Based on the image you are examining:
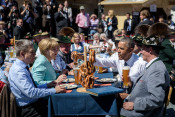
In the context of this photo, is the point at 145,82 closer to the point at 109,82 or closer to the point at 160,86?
the point at 160,86

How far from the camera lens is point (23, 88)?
9.98 feet

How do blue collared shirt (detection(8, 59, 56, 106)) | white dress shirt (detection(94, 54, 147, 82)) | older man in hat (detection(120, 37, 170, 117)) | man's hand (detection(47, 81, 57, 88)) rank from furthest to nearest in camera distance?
white dress shirt (detection(94, 54, 147, 82)) < man's hand (detection(47, 81, 57, 88)) < blue collared shirt (detection(8, 59, 56, 106)) < older man in hat (detection(120, 37, 170, 117))

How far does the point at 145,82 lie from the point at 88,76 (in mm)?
772

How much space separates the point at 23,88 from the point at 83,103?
820 millimetres

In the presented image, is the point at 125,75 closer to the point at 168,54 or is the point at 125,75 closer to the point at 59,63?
the point at 59,63

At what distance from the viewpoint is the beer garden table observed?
3088mm

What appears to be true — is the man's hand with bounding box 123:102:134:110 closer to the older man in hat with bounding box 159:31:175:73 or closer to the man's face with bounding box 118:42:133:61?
the man's face with bounding box 118:42:133:61

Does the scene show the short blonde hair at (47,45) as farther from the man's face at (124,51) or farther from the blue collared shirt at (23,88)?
the man's face at (124,51)

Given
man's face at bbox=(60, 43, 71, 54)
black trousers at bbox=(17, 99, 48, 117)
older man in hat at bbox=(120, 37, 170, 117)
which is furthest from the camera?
man's face at bbox=(60, 43, 71, 54)

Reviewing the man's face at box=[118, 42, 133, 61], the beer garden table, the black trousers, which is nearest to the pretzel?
the beer garden table

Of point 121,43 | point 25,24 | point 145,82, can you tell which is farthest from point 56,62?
point 25,24

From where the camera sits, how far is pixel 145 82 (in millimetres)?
3080

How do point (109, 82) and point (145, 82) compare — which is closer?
point (145, 82)

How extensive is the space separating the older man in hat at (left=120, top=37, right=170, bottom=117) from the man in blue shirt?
98 cm
